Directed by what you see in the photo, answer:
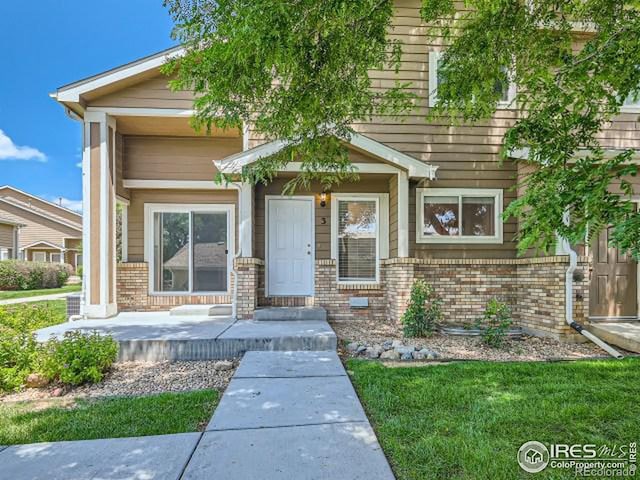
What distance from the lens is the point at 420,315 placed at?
589cm

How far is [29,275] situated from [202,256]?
47.4 feet

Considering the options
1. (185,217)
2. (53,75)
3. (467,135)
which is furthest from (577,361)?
(53,75)

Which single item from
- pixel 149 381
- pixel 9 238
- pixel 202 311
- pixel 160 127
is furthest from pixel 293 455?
pixel 9 238

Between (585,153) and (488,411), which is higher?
(585,153)

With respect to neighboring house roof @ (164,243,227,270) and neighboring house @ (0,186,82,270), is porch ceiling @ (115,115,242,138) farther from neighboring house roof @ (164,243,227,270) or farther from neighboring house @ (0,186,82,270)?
neighboring house @ (0,186,82,270)

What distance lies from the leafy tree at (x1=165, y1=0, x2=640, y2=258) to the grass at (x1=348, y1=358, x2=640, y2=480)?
1.46 meters

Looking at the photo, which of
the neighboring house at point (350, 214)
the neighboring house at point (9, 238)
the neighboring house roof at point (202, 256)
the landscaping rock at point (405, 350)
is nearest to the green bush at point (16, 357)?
the neighboring house at point (350, 214)

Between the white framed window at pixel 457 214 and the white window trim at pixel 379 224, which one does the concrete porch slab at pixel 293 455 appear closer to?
the white window trim at pixel 379 224

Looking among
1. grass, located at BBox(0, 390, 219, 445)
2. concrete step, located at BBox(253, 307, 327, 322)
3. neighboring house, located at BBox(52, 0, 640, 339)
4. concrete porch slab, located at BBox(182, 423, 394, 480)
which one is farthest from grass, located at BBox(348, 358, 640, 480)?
neighboring house, located at BBox(52, 0, 640, 339)

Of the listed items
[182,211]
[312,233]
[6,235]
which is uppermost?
[182,211]

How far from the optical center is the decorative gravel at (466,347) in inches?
196

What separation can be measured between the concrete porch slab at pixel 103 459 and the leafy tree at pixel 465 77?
8.78 ft

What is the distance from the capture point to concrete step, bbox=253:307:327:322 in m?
6.34

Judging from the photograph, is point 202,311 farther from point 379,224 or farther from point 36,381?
point 379,224
